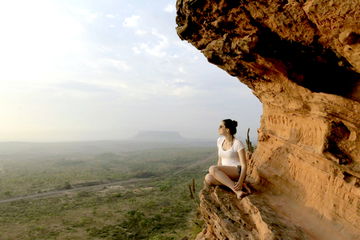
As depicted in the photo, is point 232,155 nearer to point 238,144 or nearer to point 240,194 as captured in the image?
point 238,144

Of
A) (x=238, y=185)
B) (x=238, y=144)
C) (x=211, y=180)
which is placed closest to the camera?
(x=238, y=144)

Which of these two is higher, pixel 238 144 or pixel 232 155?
pixel 238 144

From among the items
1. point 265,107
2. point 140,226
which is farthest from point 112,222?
point 265,107

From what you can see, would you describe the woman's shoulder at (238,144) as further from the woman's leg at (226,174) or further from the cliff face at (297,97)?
the cliff face at (297,97)

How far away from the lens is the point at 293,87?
22.8ft

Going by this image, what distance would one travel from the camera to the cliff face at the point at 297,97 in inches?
214

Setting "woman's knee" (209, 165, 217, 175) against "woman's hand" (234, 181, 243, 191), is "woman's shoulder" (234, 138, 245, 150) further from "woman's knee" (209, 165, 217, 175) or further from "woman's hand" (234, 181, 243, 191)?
"woman's hand" (234, 181, 243, 191)

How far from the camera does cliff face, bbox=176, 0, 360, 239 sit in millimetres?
5434

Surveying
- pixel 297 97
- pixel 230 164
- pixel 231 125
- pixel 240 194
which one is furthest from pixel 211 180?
pixel 297 97

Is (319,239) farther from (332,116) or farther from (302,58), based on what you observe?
(302,58)

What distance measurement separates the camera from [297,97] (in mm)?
6996

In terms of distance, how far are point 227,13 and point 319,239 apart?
16.9 ft

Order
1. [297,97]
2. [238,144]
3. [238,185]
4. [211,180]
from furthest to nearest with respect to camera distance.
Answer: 1. [211,180]
2. [238,185]
3. [238,144]
4. [297,97]

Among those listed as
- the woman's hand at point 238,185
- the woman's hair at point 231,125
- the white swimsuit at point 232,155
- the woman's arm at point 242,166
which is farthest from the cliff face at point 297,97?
the woman's hair at point 231,125
